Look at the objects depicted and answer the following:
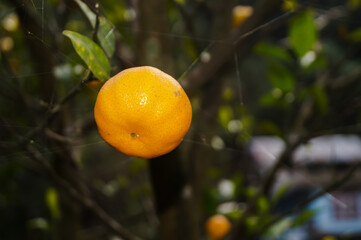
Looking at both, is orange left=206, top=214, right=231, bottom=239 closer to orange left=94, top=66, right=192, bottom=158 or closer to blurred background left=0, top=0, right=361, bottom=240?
blurred background left=0, top=0, right=361, bottom=240

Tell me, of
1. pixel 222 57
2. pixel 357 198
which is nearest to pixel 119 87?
pixel 222 57

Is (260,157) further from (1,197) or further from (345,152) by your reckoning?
(1,197)

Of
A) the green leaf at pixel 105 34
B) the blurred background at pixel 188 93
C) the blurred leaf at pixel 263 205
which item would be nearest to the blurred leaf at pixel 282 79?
the blurred background at pixel 188 93

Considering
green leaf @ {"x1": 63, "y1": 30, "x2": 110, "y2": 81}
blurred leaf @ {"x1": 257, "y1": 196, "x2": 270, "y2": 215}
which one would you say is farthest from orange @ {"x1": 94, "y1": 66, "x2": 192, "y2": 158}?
blurred leaf @ {"x1": 257, "y1": 196, "x2": 270, "y2": 215}

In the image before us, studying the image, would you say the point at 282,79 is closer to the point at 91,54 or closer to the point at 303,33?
the point at 303,33

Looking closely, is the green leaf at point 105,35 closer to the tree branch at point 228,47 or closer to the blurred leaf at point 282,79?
the tree branch at point 228,47

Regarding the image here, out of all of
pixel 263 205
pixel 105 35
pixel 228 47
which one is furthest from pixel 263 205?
pixel 105 35
